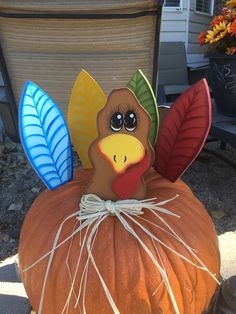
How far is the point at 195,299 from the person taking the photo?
1158mm

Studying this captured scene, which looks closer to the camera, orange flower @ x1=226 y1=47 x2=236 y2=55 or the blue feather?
the blue feather

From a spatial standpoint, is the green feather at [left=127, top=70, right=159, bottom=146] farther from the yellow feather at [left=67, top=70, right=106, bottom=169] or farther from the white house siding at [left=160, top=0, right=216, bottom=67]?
the white house siding at [left=160, top=0, right=216, bottom=67]

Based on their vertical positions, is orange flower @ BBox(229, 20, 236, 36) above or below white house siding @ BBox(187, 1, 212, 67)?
above

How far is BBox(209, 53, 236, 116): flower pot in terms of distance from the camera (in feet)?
7.86

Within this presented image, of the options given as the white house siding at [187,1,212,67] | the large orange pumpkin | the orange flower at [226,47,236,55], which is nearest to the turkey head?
the large orange pumpkin

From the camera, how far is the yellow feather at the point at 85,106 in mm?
1234

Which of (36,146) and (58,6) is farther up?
(58,6)

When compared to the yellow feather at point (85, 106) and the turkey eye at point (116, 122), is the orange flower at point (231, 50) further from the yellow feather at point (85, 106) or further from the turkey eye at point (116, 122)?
the turkey eye at point (116, 122)

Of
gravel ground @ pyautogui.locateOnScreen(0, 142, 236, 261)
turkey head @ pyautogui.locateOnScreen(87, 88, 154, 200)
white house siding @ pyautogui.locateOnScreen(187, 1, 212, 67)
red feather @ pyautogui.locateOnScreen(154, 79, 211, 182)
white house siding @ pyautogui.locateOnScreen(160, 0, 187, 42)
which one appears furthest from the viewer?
white house siding @ pyautogui.locateOnScreen(187, 1, 212, 67)

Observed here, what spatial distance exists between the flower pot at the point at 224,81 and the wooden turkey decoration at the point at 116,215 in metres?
1.33

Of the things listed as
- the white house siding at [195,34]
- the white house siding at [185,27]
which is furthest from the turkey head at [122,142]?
the white house siding at [195,34]

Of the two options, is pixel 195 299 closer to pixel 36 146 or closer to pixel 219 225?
pixel 36 146

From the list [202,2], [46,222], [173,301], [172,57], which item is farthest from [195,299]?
[202,2]

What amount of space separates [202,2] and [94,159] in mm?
5311
